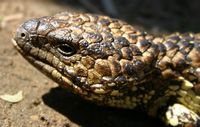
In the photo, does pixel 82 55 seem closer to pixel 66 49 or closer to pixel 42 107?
pixel 66 49

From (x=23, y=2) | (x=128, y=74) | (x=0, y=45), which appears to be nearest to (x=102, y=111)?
(x=128, y=74)

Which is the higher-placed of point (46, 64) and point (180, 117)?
point (46, 64)

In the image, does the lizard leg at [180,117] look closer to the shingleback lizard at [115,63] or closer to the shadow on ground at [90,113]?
the shingleback lizard at [115,63]

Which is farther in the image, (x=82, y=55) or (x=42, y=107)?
(x=42, y=107)

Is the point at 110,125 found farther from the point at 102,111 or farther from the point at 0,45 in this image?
the point at 0,45

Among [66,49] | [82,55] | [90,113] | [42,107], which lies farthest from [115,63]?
[42,107]

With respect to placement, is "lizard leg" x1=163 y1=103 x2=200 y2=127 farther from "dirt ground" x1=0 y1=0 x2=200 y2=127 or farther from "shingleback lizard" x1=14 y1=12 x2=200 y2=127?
"dirt ground" x1=0 y1=0 x2=200 y2=127

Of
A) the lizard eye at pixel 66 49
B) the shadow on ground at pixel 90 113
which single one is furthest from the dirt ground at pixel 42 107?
the lizard eye at pixel 66 49

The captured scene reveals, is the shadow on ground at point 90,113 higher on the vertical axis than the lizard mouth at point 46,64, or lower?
lower

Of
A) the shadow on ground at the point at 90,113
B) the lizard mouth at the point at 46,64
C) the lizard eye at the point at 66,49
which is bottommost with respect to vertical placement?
the shadow on ground at the point at 90,113
